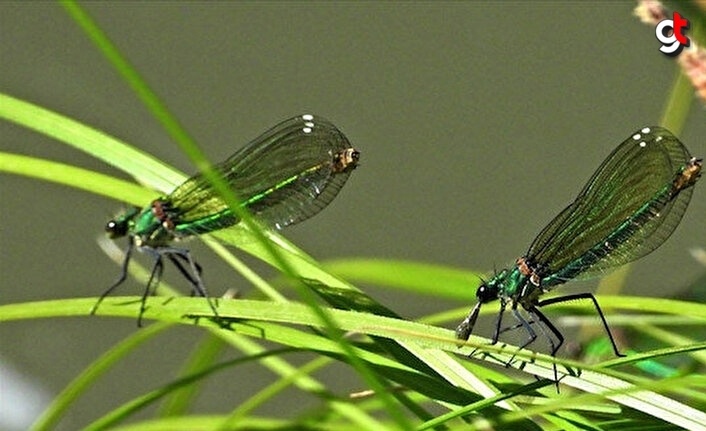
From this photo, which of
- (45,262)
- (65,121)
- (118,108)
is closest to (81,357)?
(45,262)

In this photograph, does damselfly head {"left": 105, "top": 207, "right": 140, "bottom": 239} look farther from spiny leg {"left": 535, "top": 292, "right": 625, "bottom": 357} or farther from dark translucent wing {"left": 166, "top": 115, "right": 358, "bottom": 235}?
spiny leg {"left": 535, "top": 292, "right": 625, "bottom": 357}

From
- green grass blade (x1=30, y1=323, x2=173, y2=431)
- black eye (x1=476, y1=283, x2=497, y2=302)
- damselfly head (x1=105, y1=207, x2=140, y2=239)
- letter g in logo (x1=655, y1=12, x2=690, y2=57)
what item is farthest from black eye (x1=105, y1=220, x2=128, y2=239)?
letter g in logo (x1=655, y1=12, x2=690, y2=57)

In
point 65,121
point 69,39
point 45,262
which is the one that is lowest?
point 65,121

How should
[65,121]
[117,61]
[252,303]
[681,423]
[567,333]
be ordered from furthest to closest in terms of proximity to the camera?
[567,333] → [65,121] → [252,303] → [681,423] → [117,61]

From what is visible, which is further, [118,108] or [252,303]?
[118,108]

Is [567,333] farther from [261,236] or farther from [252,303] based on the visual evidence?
[261,236]

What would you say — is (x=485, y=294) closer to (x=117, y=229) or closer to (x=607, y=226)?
(x=607, y=226)

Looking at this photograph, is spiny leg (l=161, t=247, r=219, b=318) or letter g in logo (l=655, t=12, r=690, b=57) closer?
letter g in logo (l=655, t=12, r=690, b=57)

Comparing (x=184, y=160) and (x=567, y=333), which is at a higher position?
(x=184, y=160)
